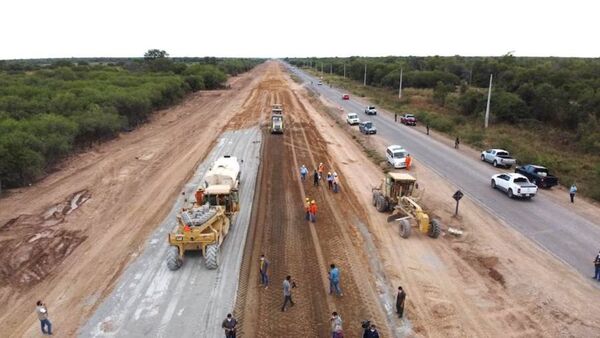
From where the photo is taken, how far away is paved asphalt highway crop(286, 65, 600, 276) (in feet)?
67.5

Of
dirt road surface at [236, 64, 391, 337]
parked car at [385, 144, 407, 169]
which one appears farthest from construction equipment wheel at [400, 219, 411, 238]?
parked car at [385, 144, 407, 169]

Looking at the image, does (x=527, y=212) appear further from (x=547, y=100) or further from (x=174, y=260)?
(x=547, y=100)

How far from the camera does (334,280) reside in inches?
632

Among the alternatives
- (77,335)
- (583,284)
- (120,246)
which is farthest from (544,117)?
(77,335)

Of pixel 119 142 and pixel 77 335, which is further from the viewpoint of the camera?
pixel 119 142

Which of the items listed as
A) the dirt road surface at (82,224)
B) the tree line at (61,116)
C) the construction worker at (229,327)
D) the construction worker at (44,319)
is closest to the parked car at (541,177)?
the dirt road surface at (82,224)

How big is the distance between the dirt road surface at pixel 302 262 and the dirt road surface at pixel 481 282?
1360mm

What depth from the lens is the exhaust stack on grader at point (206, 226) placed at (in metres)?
18.2

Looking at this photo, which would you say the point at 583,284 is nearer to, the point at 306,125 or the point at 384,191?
the point at 384,191

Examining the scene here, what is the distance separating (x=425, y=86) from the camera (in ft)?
336

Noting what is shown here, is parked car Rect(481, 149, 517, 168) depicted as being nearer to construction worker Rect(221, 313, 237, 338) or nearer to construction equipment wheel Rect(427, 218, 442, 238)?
construction equipment wheel Rect(427, 218, 442, 238)

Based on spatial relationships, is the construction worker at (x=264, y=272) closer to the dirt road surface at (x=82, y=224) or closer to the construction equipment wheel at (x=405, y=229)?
the dirt road surface at (x=82, y=224)

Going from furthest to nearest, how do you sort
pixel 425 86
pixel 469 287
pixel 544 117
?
1. pixel 425 86
2. pixel 544 117
3. pixel 469 287

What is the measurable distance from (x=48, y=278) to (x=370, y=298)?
42.7 feet
